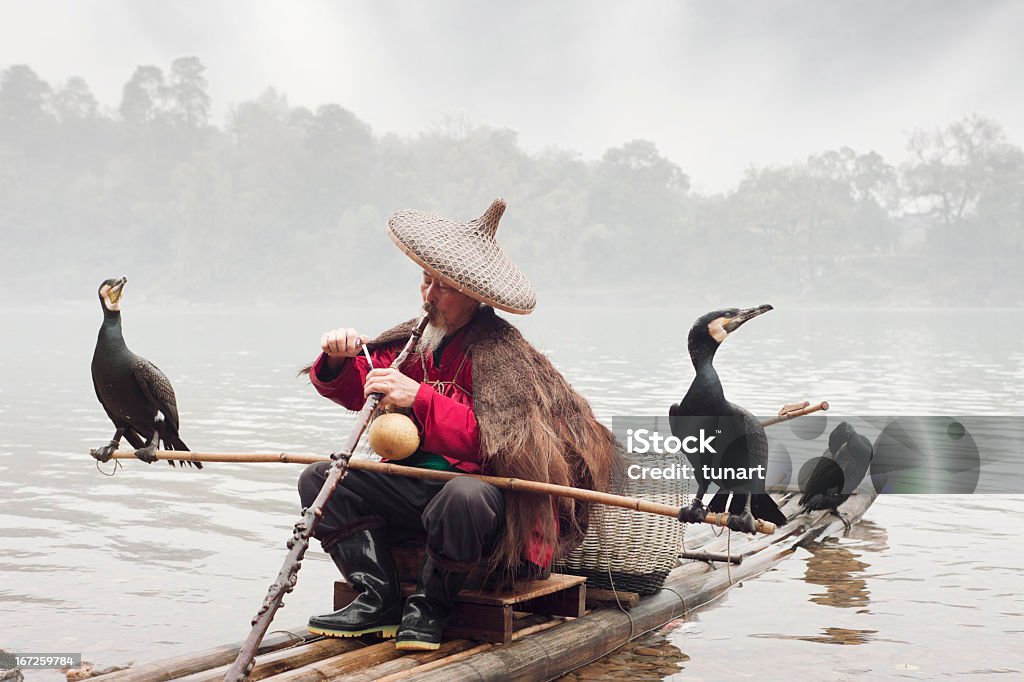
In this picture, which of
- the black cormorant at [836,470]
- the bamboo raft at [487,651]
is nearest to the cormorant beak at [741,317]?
the bamboo raft at [487,651]

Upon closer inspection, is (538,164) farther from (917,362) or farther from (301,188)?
(917,362)

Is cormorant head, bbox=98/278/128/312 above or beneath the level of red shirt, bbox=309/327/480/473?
above

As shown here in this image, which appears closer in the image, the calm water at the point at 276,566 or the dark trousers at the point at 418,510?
the dark trousers at the point at 418,510

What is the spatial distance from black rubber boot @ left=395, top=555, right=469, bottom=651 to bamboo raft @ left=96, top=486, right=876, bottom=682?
6cm

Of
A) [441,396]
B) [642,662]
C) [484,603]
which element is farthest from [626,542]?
[441,396]

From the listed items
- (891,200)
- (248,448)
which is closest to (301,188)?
(891,200)

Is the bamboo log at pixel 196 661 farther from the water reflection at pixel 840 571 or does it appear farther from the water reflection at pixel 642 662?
the water reflection at pixel 840 571

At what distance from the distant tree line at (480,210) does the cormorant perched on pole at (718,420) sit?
69.3 meters

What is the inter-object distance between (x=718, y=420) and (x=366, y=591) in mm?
1502

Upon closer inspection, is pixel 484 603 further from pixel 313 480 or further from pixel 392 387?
pixel 392 387

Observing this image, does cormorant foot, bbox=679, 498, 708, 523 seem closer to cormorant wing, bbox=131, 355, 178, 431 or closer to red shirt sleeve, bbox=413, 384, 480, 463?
red shirt sleeve, bbox=413, 384, 480, 463

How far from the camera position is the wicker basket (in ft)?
15.1

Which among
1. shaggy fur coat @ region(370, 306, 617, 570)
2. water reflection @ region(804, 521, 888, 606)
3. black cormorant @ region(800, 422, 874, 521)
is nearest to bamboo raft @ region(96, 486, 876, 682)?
shaggy fur coat @ region(370, 306, 617, 570)

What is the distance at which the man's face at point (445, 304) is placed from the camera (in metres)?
3.93
